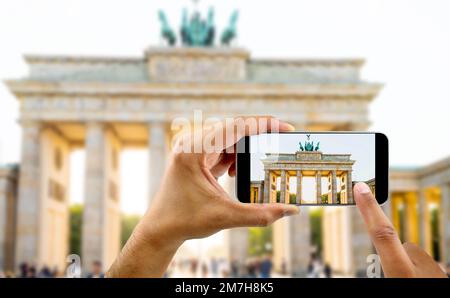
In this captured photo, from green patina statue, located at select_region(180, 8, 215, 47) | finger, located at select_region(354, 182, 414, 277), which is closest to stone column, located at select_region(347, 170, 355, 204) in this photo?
finger, located at select_region(354, 182, 414, 277)

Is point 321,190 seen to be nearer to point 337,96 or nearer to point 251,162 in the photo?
point 251,162

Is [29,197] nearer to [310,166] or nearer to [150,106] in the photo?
[150,106]

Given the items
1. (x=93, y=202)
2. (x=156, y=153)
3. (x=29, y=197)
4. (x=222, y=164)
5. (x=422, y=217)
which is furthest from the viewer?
(x=422, y=217)

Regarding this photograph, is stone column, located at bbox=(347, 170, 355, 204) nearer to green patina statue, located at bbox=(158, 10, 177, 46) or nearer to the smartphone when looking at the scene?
the smartphone

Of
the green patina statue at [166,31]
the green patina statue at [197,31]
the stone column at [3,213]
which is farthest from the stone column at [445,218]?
the stone column at [3,213]

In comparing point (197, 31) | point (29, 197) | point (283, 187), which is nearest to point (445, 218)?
point (197, 31)
